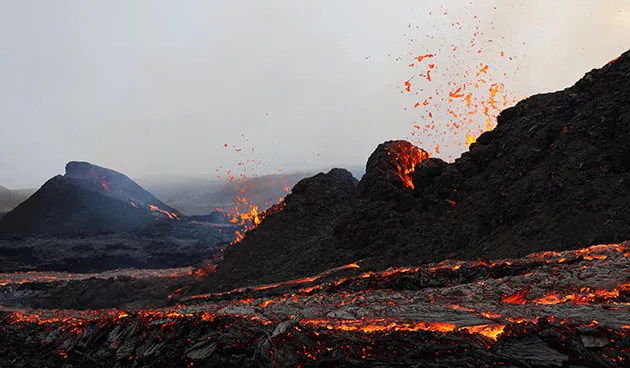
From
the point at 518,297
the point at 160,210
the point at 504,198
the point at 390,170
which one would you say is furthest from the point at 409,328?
the point at 160,210

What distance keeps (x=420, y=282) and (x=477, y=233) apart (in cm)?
762

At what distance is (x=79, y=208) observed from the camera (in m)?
84.1

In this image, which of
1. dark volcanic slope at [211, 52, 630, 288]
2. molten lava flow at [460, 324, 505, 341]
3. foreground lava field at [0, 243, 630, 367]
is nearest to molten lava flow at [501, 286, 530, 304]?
foreground lava field at [0, 243, 630, 367]

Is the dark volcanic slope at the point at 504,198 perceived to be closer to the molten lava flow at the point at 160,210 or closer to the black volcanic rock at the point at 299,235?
the black volcanic rock at the point at 299,235

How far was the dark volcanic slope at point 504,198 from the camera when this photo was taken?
1488 cm

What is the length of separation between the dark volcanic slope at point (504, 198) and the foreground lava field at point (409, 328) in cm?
350

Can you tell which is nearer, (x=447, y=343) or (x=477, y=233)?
(x=447, y=343)

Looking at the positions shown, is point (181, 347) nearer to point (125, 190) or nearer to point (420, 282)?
point (420, 282)

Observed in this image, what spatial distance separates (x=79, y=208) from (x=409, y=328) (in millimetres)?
97444

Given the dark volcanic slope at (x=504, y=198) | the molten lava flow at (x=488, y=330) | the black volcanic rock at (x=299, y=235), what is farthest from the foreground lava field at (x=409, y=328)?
the black volcanic rock at (x=299, y=235)

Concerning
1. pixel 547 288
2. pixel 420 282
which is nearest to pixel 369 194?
pixel 420 282

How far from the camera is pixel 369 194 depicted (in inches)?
1082

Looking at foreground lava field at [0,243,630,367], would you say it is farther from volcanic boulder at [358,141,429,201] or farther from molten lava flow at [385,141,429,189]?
molten lava flow at [385,141,429,189]

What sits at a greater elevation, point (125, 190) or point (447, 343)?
point (125, 190)
